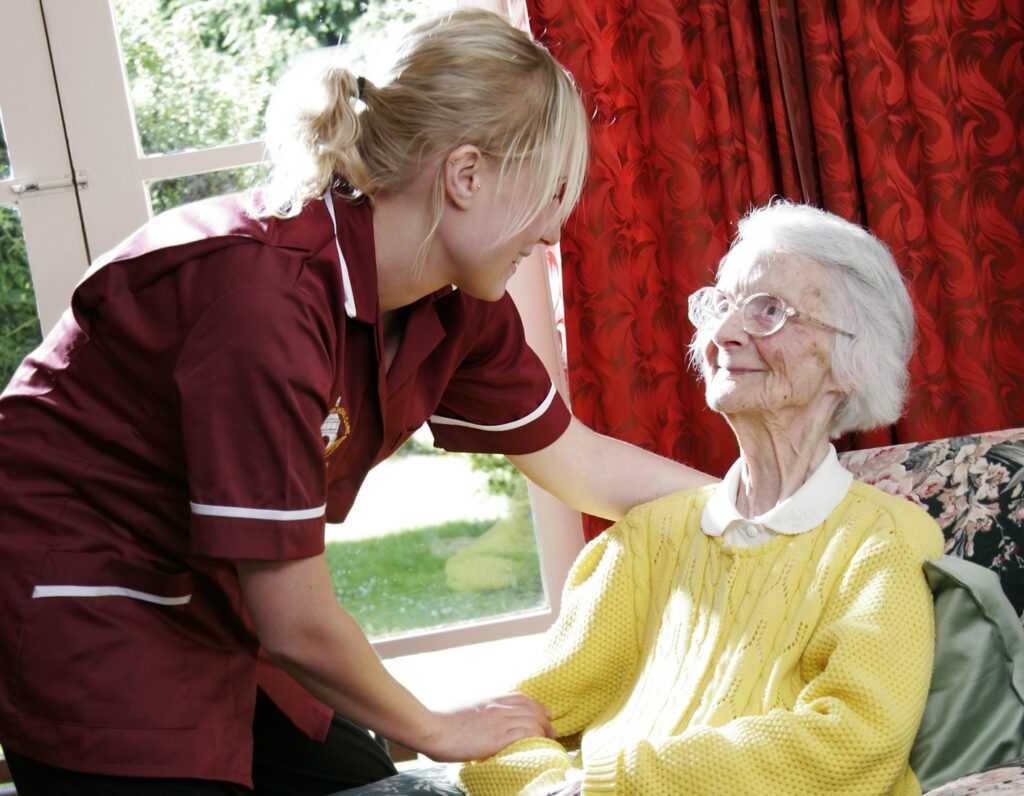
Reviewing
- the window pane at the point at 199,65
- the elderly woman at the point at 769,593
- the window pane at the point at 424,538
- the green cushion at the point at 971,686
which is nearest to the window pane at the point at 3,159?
the window pane at the point at 199,65

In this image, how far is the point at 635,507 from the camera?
5.82 ft

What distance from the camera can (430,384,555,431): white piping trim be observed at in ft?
5.92

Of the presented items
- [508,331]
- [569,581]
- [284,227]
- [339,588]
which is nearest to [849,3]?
[508,331]

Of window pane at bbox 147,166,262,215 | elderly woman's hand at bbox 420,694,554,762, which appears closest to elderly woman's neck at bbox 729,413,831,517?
elderly woman's hand at bbox 420,694,554,762

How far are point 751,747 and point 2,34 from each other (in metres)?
2.08

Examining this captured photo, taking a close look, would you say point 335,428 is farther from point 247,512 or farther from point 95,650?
point 95,650

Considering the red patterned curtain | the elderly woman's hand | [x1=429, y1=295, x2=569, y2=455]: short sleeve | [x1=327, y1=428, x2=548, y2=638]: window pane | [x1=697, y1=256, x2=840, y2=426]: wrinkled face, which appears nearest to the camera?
the elderly woman's hand

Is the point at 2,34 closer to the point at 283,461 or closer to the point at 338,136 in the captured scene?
the point at 338,136

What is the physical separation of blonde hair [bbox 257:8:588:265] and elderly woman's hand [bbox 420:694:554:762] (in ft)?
1.97

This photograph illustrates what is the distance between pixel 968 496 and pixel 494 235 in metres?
0.81

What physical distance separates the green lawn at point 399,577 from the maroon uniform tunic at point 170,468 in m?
1.46

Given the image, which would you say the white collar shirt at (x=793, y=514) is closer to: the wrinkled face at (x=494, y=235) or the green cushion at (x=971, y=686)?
the green cushion at (x=971, y=686)

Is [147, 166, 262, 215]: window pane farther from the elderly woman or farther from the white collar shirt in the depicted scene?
the white collar shirt

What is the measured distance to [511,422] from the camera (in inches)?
71.0
